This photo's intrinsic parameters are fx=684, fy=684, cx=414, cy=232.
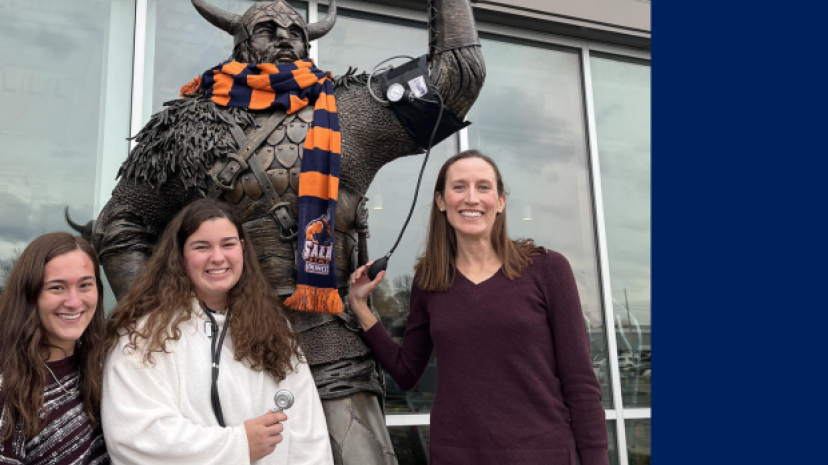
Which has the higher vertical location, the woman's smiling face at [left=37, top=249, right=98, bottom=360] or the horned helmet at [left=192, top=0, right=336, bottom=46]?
the horned helmet at [left=192, top=0, right=336, bottom=46]

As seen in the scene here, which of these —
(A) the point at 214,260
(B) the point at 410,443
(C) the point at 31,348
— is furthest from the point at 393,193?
(C) the point at 31,348

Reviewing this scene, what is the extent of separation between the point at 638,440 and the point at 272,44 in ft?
12.8

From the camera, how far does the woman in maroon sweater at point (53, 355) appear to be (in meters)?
1.52

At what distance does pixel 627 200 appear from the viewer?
5145 mm

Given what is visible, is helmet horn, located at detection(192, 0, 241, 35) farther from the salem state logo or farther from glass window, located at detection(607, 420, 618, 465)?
glass window, located at detection(607, 420, 618, 465)

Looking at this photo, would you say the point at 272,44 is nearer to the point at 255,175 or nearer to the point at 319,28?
the point at 319,28

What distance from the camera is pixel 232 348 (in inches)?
69.8

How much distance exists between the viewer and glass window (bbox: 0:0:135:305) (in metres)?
3.60

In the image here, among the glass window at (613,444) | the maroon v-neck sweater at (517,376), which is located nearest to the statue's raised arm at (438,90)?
the maroon v-neck sweater at (517,376)

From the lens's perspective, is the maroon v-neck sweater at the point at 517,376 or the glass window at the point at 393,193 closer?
the maroon v-neck sweater at the point at 517,376

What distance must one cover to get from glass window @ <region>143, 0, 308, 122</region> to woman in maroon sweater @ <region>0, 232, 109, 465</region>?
2.46 meters

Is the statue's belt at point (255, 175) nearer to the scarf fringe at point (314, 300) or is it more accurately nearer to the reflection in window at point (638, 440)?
the scarf fringe at point (314, 300)

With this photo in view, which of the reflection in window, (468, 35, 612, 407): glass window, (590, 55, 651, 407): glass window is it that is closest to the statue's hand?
(468, 35, 612, 407): glass window

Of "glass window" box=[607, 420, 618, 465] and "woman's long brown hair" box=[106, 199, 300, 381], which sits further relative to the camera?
"glass window" box=[607, 420, 618, 465]
